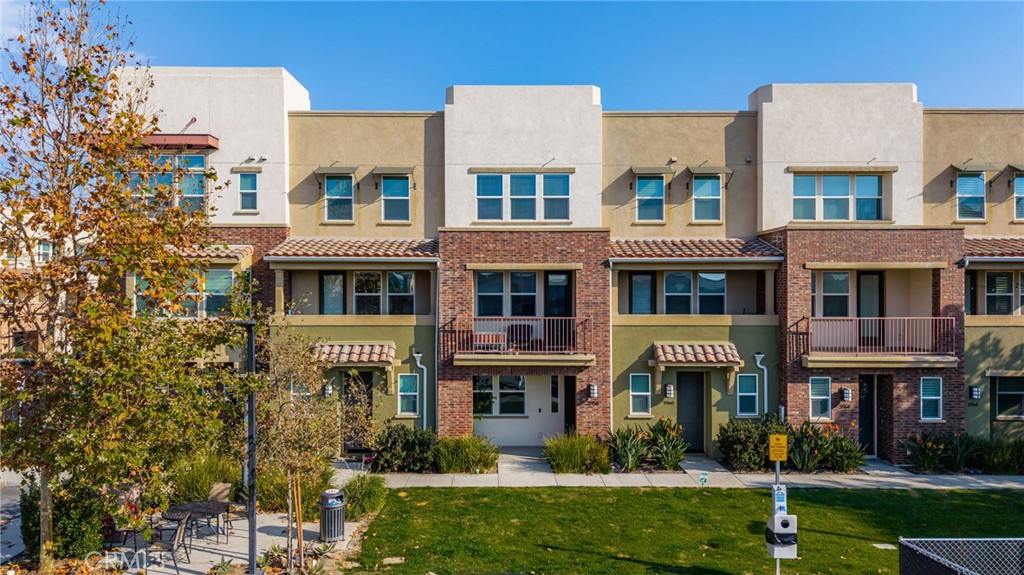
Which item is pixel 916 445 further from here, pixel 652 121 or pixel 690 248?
pixel 652 121

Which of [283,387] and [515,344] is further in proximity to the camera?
[515,344]

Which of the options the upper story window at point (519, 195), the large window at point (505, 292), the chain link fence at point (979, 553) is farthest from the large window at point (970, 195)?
the chain link fence at point (979, 553)

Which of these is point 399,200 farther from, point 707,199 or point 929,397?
point 929,397

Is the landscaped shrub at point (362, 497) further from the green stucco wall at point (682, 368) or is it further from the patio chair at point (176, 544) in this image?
the green stucco wall at point (682, 368)

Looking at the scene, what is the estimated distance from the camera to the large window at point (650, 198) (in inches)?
758

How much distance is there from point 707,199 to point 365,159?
1049 cm

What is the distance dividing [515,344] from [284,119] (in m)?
9.62

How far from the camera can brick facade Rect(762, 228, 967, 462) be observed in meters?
17.2

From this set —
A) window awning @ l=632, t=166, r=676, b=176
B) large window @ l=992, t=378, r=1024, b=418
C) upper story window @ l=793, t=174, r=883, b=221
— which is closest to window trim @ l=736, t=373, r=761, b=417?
upper story window @ l=793, t=174, r=883, b=221

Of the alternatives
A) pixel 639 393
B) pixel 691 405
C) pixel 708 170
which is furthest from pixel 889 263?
pixel 639 393

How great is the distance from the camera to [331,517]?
11375 mm

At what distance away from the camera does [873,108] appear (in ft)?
62.2

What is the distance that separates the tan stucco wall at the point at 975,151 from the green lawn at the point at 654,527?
8.82 meters

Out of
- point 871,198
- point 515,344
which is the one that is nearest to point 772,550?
point 515,344
